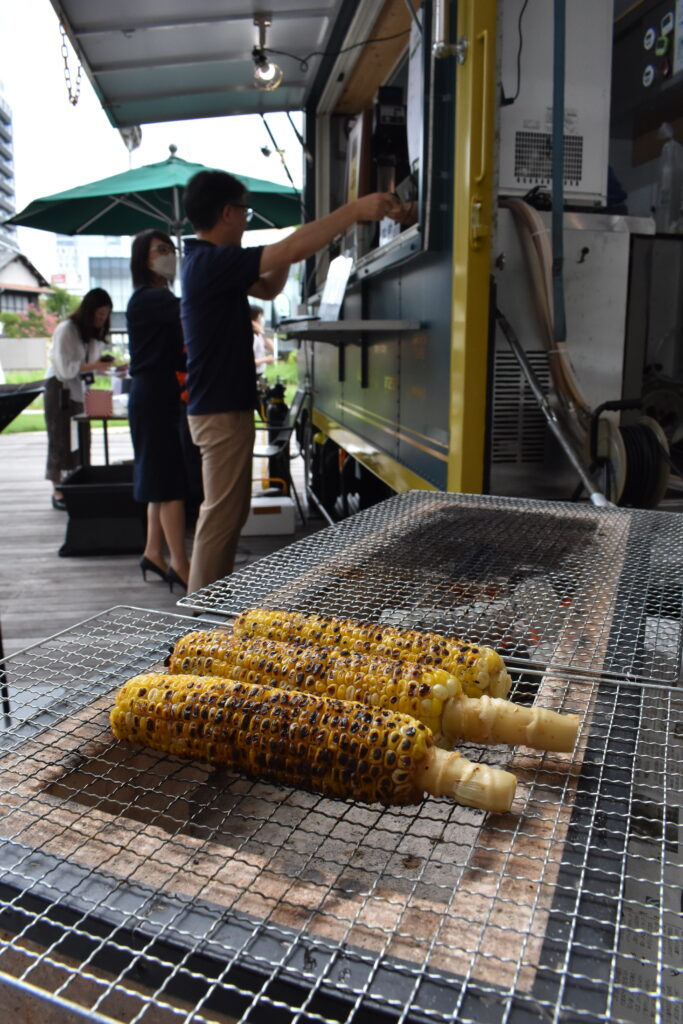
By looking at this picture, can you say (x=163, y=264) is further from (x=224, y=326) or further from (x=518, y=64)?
(x=518, y=64)

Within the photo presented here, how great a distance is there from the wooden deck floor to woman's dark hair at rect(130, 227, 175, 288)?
210cm

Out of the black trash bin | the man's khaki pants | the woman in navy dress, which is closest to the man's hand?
the man's khaki pants

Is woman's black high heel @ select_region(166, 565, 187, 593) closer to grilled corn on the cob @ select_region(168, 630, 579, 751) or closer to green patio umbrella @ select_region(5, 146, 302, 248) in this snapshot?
grilled corn on the cob @ select_region(168, 630, 579, 751)

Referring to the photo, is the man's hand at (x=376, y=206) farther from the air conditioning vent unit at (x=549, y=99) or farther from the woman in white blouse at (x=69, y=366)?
the woman in white blouse at (x=69, y=366)

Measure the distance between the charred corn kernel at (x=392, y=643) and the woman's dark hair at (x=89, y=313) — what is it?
717 centimetres

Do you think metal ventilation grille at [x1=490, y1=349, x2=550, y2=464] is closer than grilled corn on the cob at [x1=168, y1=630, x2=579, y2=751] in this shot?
No

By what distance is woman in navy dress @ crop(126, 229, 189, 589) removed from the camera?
486 centimetres

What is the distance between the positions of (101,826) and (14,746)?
24cm

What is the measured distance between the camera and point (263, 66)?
18.7 feet

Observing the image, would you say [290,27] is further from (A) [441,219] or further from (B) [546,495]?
(B) [546,495]

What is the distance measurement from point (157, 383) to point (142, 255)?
0.83 m

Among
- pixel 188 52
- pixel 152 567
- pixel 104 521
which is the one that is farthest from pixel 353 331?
pixel 104 521

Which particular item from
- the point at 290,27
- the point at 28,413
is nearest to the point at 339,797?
the point at 290,27

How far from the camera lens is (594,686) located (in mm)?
1309
